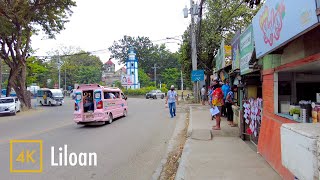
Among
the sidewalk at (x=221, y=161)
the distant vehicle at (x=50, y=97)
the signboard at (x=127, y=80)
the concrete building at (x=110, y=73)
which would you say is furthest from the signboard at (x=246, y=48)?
the concrete building at (x=110, y=73)

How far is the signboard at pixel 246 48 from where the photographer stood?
Answer: 8250 millimetres

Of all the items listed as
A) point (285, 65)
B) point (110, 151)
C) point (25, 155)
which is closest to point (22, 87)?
point (25, 155)

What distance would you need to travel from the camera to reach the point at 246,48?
877cm

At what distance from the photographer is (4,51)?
2997 cm

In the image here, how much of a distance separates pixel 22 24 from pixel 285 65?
25586 millimetres

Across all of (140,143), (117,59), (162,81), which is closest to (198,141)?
(140,143)

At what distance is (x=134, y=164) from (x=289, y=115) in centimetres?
362

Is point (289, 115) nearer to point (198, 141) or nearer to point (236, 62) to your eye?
point (198, 141)

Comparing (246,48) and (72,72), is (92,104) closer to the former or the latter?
(246,48)

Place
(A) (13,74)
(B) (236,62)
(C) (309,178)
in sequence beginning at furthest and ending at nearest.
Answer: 1. (A) (13,74)
2. (B) (236,62)
3. (C) (309,178)

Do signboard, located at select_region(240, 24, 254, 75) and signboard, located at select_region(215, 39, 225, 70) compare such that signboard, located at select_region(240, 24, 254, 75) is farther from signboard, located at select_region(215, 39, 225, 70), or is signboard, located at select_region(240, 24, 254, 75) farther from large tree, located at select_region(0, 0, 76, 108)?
large tree, located at select_region(0, 0, 76, 108)

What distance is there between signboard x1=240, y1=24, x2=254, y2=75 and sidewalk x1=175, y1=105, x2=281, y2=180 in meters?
2.21

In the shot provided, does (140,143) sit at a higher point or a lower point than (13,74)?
lower

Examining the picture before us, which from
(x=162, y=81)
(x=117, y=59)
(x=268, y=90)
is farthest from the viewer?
(x=117, y=59)
